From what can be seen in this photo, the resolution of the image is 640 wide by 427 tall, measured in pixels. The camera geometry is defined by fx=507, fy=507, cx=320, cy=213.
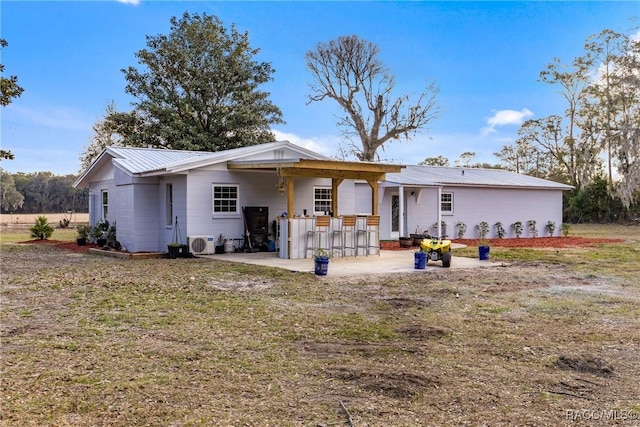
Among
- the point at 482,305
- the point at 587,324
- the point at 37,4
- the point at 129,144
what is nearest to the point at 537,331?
the point at 587,324

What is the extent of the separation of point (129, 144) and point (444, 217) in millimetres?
18561

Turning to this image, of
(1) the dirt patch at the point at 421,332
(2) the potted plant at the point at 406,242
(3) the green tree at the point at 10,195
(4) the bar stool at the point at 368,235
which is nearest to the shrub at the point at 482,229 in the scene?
(2) the potted plant at the point at 406,242

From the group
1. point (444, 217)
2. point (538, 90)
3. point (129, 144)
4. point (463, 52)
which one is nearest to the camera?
point (463, 52)

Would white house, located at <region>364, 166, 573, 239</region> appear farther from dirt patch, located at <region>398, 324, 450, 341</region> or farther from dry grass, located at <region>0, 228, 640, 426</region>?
dirt patch, located at <region>398, 324, 450, 341</region>

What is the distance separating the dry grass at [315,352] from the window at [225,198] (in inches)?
224

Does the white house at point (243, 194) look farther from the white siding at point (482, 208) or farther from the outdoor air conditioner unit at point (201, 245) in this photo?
the outdoor air conditioner unit at point (201, 245)

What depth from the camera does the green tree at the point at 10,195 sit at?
64625mm

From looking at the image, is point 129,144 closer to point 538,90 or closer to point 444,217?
point 444,217

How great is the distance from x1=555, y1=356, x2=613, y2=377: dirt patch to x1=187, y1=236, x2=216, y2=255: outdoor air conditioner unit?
11.3 meters

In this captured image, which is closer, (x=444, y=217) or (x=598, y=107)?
(x=444, y=217)

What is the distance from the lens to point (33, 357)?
472 cm

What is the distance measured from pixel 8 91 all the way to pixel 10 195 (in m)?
70.9

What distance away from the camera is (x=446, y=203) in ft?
73.1

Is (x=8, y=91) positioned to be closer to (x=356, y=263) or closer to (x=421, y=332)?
(x=421, y=332)
